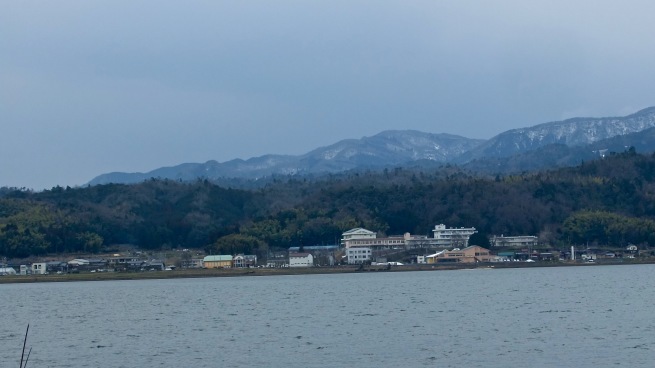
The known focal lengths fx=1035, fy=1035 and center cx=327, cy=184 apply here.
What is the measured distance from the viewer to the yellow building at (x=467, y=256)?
263 feet

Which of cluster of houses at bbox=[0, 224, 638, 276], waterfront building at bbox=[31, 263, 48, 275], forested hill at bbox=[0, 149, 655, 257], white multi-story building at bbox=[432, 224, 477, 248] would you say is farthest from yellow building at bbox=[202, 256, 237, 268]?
white multi-story building at bbox=[432, 224, 477, 248]

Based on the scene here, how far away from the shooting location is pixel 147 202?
11931 cm

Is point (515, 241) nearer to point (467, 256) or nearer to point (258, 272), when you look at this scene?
point (467, 256)

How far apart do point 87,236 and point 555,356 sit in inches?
2870

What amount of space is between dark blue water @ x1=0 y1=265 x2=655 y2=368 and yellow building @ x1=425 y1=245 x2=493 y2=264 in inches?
946

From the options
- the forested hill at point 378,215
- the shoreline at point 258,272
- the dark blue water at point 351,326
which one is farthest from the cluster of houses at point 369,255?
the dark blue water at point 351,326

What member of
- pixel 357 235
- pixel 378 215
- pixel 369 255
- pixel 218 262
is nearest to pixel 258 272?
pixel 218 262

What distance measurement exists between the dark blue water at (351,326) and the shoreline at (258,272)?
61.8ft

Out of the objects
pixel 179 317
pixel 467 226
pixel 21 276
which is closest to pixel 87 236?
pixel 21 276

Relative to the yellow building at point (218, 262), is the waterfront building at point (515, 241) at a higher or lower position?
higher

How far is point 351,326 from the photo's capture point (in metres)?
32.3

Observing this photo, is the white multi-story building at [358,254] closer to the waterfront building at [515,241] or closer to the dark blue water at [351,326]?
the waterfront building at [515,241]

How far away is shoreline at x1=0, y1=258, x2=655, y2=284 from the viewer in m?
74.5

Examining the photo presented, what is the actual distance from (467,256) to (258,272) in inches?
640
